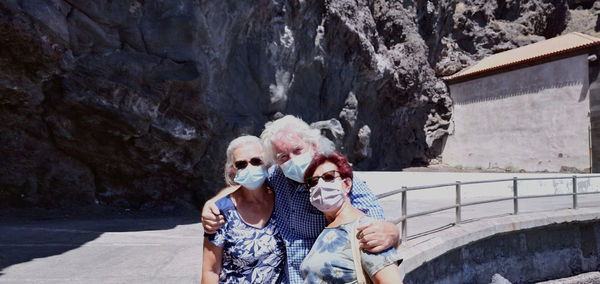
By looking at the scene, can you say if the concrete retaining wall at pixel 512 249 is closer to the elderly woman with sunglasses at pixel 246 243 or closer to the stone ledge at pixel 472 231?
the stone ledge at pixel 472 231

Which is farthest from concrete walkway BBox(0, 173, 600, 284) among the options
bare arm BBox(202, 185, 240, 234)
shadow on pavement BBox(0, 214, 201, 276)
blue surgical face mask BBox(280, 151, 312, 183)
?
blue surgical face mask BBox(280, 151, 312, 183)

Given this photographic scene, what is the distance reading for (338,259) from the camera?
178 centimetres

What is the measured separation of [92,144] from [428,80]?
2192cm

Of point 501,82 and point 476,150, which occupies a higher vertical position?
point 501,82

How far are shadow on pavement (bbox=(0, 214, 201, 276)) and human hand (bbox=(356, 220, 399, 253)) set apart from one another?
5.25 m

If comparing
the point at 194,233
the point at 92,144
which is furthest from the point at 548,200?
the point at 92,144

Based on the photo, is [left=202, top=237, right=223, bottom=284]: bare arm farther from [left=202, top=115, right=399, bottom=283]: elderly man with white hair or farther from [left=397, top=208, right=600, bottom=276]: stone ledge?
[left=397, top=208, right=600, bottom=276]: stone ledge

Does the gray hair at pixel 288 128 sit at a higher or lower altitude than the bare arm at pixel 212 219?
higher

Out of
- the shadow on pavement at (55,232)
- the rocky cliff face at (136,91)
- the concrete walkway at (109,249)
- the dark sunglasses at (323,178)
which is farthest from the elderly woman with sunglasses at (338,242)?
the rocky cliff face at (136,91)

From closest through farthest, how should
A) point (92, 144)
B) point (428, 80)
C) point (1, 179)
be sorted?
point (1, 179), point (92, 144), point (428, 80)

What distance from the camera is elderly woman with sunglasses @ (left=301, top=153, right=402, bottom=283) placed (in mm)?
1706

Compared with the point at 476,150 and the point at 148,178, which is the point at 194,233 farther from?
the point at 476,150

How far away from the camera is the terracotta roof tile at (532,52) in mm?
24798

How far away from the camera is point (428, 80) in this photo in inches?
1076
